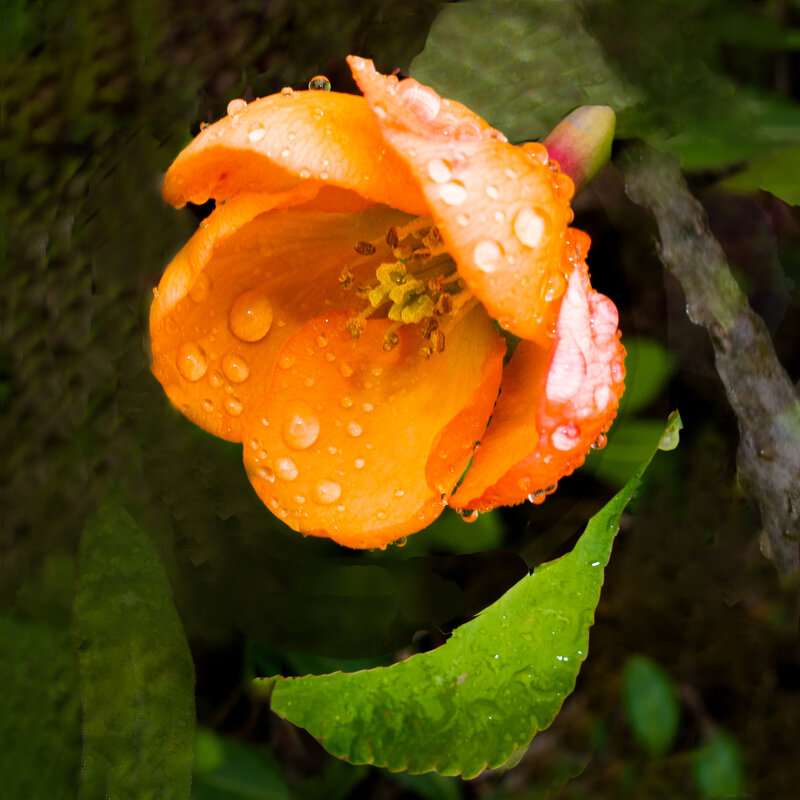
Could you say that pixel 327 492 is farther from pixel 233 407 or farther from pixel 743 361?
pixel 743 361

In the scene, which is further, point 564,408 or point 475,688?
point 475,688

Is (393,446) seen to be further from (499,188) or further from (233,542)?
(233,542)

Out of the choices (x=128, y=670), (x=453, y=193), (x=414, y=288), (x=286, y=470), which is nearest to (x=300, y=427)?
(x=286, y=470)

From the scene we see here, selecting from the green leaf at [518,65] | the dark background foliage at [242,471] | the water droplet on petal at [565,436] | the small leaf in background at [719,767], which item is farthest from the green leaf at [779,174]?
the small leaf in background at [719,767]

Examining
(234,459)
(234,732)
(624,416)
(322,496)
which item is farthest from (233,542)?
(624,416)

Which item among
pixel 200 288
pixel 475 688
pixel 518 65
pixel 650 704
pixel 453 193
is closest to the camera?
pixel 453 193

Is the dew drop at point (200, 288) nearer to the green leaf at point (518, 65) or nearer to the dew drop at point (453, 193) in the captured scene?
the dew drop at point (453, 193)

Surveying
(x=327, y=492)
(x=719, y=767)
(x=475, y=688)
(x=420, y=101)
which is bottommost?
(x=719, y=767)
